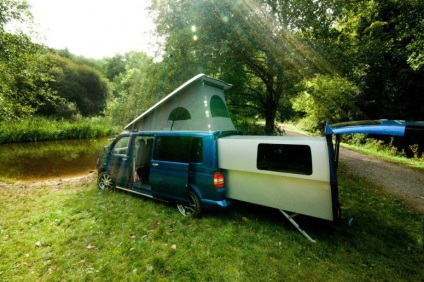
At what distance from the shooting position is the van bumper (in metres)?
4.46

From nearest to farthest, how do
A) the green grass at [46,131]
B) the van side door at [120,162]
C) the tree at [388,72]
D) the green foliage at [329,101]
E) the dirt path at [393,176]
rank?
1. the van side door at [120,162]
2. the dirt path at [393,176]
3. the tree at [388,72]
4. the green foliage at [329,101]
5. the green grass at [46,131]

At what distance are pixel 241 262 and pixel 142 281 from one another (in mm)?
1636

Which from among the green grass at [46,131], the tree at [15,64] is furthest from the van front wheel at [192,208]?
the green grass at [46,131]

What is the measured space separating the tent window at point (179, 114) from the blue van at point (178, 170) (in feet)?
4.27

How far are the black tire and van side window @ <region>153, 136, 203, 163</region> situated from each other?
2408 mm

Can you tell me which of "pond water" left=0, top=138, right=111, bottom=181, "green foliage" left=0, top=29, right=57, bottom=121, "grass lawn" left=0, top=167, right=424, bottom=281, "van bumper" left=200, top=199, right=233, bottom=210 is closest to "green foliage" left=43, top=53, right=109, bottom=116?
"pond water" left=0, top=138, right=111, bottom=181

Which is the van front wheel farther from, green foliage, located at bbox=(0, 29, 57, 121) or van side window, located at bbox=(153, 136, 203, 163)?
green foliage, located at bbox=(0, 29, 57, 121)

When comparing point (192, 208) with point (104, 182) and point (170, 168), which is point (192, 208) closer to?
point (170, 168)

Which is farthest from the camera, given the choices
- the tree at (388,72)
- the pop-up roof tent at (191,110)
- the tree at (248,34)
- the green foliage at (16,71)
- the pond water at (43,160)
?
the tree at (388,72)

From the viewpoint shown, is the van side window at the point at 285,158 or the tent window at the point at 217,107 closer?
the van side window at the point at 285,158

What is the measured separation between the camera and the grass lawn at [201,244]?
332 cm

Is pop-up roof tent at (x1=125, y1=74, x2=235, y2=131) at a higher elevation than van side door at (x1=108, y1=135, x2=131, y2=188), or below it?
higher

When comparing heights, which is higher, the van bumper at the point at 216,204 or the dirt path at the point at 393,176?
the van bumper at the point at 216,204

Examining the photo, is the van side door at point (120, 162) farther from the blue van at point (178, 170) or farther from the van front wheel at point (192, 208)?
the van front wheel at point (192, 208)
